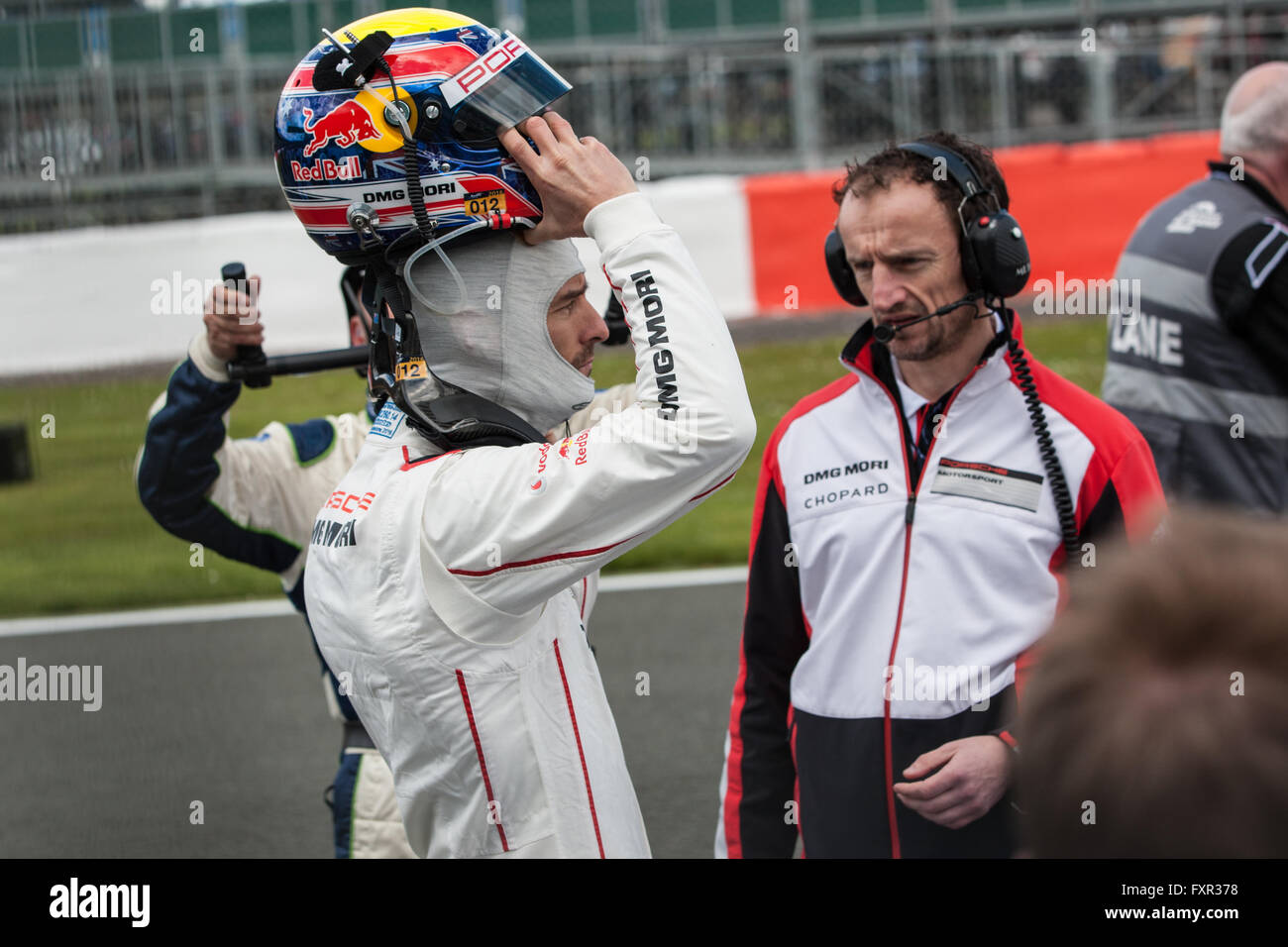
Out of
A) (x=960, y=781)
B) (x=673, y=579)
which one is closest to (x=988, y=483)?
(x=960, y=781)

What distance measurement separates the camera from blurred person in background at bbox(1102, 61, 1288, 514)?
3.67 m

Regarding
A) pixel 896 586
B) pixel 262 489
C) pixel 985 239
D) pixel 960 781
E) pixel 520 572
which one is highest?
pixel 985 239

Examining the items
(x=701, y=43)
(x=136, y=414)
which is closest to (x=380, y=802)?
(x=136, y=414)

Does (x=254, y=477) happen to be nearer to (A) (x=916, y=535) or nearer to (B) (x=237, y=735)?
(A) (x=916, y=535)

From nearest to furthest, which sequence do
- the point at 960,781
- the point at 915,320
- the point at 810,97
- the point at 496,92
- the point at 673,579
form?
1. the point at 496,92
2. the point at 960,781
3. the point at 915,320
4. the point at 673,579
5. the point at 810,97

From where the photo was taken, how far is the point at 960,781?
2387 mm

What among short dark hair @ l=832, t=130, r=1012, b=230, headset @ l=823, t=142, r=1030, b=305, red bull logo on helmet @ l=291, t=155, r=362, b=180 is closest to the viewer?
red bull logo on helmet @ l=291, t=155, r=362, b=180

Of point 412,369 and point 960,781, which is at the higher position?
point 412,369

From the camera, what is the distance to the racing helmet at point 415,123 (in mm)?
1939

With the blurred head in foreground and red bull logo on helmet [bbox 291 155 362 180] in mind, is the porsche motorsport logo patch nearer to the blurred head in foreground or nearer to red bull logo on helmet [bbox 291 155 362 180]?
red bull logo on helmet [bbox 291 155 362 180]

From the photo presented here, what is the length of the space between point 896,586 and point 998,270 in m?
0.63

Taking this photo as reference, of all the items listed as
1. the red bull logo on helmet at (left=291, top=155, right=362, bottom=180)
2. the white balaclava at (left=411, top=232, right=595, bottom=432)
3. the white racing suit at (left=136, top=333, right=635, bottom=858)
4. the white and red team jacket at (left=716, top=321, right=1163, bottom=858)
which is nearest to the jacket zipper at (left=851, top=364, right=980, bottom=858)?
the white and red team jacket at (left=716, top=321, right=1163, bottom=858)
